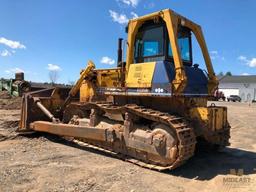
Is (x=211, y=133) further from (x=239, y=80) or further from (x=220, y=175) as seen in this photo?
(x=239, y=80)

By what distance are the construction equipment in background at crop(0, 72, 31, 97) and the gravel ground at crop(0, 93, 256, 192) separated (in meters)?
2.63

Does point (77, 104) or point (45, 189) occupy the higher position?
point (77, 104)

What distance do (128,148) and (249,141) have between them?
548cm

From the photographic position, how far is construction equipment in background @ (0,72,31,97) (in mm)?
11655

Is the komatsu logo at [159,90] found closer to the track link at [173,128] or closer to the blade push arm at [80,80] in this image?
the track link at [173,128]

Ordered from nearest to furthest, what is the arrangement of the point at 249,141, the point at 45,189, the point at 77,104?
the point at 45,189
the point at 77,104
the point at 249,141

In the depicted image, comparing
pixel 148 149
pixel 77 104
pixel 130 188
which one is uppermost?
pixel 77 104

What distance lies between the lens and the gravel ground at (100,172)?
5898 mm

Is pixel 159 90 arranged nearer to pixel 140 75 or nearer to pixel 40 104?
pixel 140 75

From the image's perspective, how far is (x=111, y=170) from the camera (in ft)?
22.7

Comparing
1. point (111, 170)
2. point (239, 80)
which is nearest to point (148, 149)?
point (111, 170)

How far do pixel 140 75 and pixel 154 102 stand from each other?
0.75m

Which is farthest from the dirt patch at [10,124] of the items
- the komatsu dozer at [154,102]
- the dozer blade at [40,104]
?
the komatsu dozer at [154,102]

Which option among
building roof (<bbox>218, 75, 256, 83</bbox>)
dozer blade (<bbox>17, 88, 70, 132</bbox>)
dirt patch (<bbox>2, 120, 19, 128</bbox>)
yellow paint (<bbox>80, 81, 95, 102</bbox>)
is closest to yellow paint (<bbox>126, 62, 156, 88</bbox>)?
yellow paint (<bbox>80, 81, 95, 102</bbox>)
